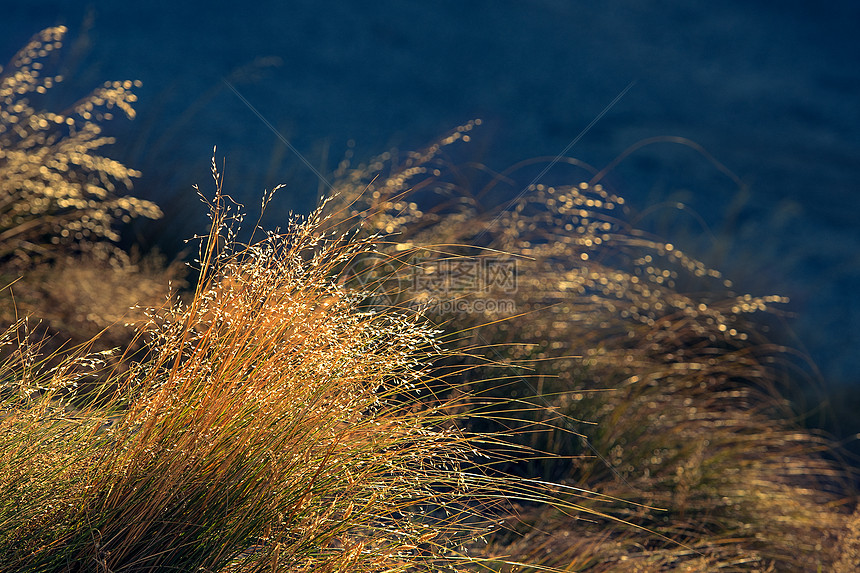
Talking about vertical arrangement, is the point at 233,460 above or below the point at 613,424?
above

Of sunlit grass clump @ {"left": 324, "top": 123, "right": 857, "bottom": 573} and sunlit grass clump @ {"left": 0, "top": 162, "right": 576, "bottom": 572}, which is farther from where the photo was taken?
sunlit grass clump @ {"left": 324, "top": 123, "right": 857, "bottom": 573}

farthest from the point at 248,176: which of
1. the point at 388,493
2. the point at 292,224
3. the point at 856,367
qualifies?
the point at 856,367

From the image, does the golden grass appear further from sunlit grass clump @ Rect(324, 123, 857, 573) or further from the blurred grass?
sunlit grass clump @ Rect(324, 123, 857, 573)

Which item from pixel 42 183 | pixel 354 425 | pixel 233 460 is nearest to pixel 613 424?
pixel 354 425

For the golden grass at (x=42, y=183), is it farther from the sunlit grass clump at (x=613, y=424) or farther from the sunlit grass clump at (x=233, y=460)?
the sunlit grass clump at (x=233, y=460)

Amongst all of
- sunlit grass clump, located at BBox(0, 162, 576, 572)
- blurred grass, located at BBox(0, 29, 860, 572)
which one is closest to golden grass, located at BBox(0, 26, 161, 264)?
blurred grass, located at BBox(0, 29, 860, 572)

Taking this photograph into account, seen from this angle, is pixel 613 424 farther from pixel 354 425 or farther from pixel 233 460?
pixel 233 460

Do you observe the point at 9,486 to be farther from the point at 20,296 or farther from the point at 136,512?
the point at 20,296

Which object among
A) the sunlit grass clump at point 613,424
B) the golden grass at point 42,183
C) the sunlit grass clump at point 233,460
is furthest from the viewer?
the golden grass at point 42,183

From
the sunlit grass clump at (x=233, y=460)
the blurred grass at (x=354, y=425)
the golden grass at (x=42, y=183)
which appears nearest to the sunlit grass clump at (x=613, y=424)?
the blurred grass at (x=354, y=425)

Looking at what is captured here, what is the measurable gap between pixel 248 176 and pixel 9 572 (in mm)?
3142

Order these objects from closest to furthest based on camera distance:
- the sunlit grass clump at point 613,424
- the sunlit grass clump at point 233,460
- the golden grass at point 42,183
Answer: the sunlit grass clump at point 233,460, the sunlit grass clump at point 613,424, the golden grass at point 42,183

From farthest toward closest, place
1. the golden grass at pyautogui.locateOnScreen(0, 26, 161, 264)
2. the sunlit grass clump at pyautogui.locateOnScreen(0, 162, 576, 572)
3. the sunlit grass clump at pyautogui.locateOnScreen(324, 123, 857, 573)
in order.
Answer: the golden grass at pyautogui.locateOnScreen(0, 26, 161, 264), the sunlit grass clump at pyautogui.locateOnScreen(324, 123, 857, 573), the sunlit grass clump at pyautogui.locateOnScreen(0, 162, 576, 572)

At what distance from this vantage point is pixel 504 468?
2.26 metres
